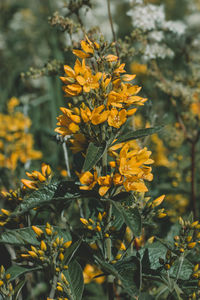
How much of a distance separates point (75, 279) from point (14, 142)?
6.56 ft

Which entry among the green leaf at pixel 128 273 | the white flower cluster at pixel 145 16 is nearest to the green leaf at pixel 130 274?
the green leaf at pixel 128 273

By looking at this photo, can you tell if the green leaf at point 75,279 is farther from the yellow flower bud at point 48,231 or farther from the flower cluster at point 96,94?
the flower cluster at point 96,94

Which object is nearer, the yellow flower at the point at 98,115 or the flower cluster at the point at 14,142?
the yellow flower at the point at 98,115

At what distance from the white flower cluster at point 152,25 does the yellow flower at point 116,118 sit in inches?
41.3

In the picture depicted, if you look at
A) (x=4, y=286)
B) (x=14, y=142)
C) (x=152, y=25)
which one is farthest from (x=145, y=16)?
(x=4, y=286)

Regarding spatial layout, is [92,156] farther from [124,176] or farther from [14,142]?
[14,142]

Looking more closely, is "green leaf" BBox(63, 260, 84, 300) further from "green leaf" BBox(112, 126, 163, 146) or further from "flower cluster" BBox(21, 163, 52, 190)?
"green leaf" BBox(112, 126, 163, 146)

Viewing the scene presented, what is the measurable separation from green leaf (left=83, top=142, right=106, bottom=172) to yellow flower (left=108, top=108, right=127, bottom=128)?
0.09m

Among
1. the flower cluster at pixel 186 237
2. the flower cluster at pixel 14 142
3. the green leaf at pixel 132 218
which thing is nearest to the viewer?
the green leaf at pixel 132 218

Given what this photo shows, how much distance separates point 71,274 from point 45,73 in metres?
1.10

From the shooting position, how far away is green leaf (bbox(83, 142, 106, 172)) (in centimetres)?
96

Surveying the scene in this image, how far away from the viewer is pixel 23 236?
1160 millimetres

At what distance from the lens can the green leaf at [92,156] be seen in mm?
955

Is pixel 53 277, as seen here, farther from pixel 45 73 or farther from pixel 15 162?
pixel 15 162
